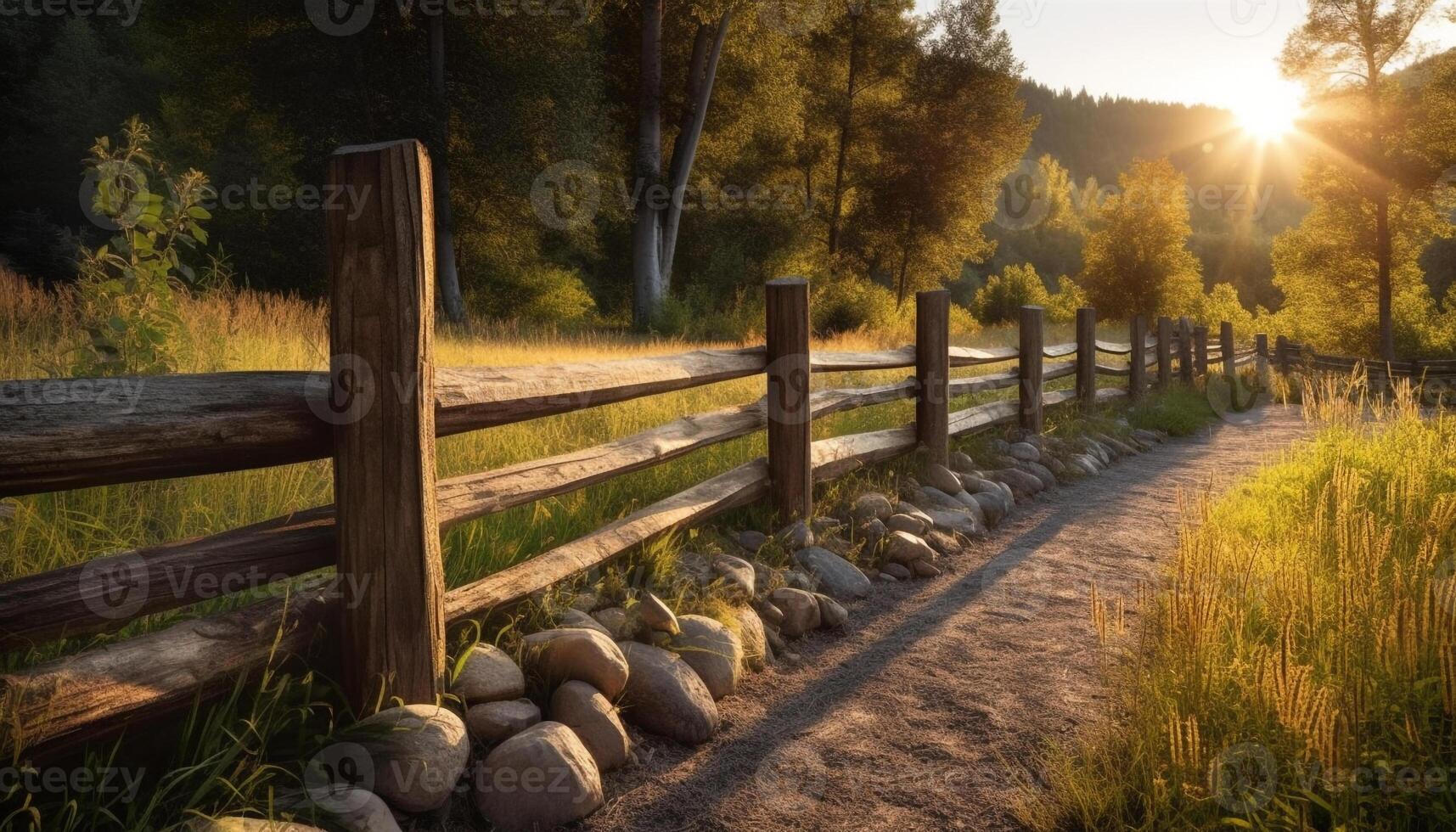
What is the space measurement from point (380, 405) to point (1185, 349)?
14324 millimetres

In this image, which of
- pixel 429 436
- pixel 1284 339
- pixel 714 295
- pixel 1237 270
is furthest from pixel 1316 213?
pixel 1237 270

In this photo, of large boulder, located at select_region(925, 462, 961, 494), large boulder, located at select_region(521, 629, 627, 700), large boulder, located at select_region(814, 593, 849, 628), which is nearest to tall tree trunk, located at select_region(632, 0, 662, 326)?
large boulder, located at select_region(925, 462, 961, 494)

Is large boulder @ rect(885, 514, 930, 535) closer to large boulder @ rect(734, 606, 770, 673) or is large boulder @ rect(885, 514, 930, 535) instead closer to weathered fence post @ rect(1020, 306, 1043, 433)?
large boulder @ rect(734, 606, 770, 673)

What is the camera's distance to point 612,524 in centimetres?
369

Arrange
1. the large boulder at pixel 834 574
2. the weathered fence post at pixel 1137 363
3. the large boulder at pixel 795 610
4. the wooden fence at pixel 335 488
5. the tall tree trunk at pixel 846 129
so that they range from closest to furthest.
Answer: the wooden fence at pixel 335 488, the large boulder at pixel 795 610, the large boulder at pixel 834 574, the weathered fence post at pixel 1137 363, the tall tree trunk at pixel 846 129

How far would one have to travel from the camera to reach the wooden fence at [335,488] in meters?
1.86

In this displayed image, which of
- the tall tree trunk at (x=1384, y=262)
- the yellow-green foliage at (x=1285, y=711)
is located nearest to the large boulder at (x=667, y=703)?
the yellow-green foliage at (x=1285, y=711)

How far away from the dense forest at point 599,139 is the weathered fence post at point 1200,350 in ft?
11.8

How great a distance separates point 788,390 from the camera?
188 inches

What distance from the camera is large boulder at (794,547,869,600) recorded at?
14.6 feet

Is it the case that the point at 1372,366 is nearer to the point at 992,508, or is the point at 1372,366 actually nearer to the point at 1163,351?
the point at 1163,351

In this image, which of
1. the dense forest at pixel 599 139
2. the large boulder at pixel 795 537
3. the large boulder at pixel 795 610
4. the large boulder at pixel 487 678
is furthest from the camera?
the dense forest at pixel 599 139

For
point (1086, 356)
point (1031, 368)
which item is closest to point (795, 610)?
point (1031, 368)

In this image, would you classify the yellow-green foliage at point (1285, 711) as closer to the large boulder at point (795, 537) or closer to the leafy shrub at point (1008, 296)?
the large boulder at point (795, 537)
